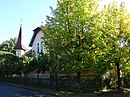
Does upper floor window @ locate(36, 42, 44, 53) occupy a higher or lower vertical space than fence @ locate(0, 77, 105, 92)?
higher

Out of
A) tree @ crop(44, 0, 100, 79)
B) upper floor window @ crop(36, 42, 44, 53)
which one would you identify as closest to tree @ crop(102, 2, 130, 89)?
tree @ crop(44, 0, 100, 79)

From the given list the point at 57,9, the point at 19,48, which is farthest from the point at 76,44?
the point at 19,48

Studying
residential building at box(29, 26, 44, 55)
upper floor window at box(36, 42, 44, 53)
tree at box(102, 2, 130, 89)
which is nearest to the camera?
tree at box(102, 2, 130, 89)

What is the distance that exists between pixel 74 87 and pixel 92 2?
358 inches

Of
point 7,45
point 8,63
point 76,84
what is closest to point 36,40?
point 8,63

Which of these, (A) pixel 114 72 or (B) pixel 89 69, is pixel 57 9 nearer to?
(B) pixel 89 69

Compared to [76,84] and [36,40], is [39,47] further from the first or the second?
[76,84]

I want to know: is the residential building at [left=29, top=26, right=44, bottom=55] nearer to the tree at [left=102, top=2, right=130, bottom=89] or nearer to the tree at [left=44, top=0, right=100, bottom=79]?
the tree at [left=44, top=0, right=100, bottom=79]

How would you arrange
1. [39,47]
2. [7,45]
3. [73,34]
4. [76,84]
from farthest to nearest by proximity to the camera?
[7,45]
[39,47]
[76,84]
[73,34]

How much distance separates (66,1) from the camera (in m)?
29.3

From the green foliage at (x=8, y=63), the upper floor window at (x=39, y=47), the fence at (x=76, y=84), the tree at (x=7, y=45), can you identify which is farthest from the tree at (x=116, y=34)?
the tree at (x=7, y=45)

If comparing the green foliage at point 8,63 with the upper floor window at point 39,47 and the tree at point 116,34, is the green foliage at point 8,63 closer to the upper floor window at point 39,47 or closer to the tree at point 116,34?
the upper floor window at point 39,47

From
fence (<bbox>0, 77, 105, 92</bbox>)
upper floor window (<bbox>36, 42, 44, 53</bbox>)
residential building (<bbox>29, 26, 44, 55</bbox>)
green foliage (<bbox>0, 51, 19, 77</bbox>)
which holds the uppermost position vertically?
residential building (<bbox>29, 26, 44, 55</bbox>)

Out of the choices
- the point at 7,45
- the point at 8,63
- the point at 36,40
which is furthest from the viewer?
the point at 7,45
